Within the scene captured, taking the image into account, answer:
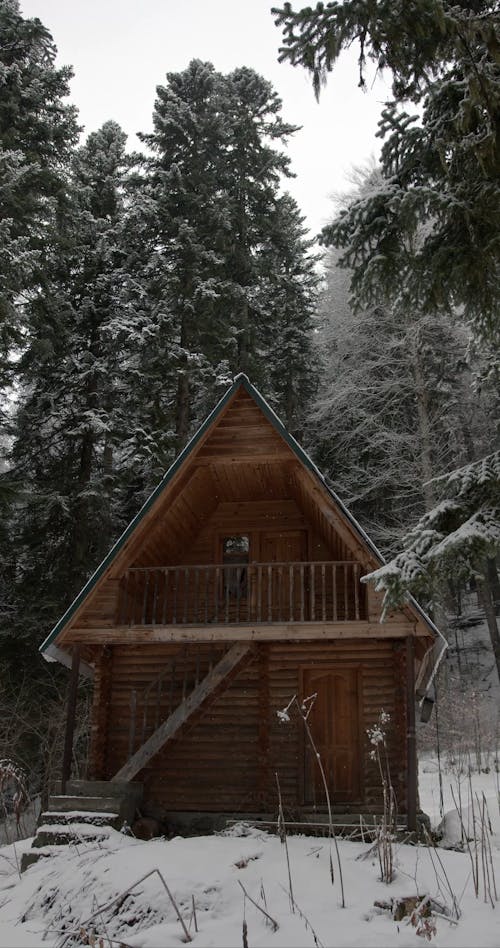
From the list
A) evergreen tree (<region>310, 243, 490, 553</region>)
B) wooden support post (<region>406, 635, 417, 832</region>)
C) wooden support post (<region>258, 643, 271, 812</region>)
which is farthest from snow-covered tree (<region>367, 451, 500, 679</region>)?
evergreen tree (<region>310, 243, 490, 553</region>)

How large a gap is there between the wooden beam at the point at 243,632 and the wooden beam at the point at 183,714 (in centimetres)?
37

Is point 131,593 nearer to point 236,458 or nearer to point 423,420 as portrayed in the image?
point 236,458

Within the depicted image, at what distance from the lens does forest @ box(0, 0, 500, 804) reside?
18.4 m

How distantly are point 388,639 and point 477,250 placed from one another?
26.7 ft

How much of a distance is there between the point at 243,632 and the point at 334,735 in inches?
119

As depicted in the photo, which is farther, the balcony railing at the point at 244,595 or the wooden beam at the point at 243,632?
the balcony railing at the point at 244,595

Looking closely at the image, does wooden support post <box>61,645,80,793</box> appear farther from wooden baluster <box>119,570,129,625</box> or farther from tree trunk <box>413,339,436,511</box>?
tree trunk <box>413,339,436,511</box>

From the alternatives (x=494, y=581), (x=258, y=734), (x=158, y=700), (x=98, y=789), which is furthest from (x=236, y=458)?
(x=494, y=581)

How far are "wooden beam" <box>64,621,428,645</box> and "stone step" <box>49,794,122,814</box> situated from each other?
241 centimetres

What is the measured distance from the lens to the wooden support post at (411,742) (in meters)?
10.9

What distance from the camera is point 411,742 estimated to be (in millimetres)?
11531

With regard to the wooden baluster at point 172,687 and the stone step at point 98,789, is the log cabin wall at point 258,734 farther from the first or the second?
the stone step at point 98,789

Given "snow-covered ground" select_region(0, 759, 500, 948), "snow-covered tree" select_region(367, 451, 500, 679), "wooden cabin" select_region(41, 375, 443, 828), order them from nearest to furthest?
"snow-covered tree" select_region(367, 451, 500, 679)
"snow-covered ground" select_region(0, 759, 500, 948)
"wooden cabin" select_region(41, 375, 443, 828)

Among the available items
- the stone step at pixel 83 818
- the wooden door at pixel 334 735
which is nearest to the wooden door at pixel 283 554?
the wooden door at pixel 334 735
